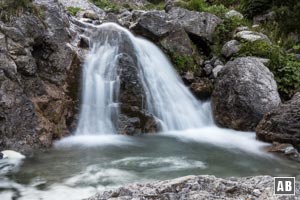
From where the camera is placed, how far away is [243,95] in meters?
9.37

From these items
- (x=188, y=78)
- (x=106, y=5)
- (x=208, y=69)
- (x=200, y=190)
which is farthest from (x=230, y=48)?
(x=200, y=190)

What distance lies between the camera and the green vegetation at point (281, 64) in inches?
417

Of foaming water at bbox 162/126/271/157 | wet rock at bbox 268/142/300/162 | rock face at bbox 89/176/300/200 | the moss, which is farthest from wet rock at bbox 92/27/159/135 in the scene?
rock face at bbox 89/176/300/200

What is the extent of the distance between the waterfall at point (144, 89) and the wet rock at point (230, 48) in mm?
1914

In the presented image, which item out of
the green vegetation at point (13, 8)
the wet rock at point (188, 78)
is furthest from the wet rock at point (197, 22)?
the green vegetation at point (13, 8)

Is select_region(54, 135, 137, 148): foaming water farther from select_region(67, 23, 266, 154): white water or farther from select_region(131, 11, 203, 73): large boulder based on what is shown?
select_region(131, 11, 203, 73): large boulder

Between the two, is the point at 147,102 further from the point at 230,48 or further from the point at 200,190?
the point at 200,190

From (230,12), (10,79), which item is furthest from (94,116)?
(230,12)

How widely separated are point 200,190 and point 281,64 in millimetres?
8359

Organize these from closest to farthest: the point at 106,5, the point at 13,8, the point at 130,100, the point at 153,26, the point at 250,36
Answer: the point at 13,8 → the point at 130,100 → the point at 153,26 → the point at 250,36 → the point at 106,5

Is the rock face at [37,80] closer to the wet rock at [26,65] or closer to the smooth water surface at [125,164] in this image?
the wet rock at [26,65]

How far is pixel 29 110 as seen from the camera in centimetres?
749

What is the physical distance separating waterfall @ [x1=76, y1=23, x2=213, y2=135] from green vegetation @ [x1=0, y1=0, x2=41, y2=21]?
1911mm

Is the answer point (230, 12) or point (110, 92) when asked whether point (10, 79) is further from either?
point (230, 12)
